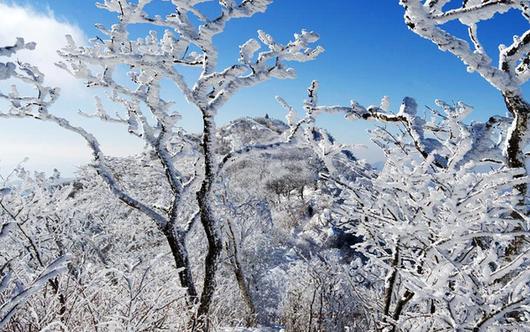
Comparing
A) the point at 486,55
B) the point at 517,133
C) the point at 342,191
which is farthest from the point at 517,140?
the point at 342,191

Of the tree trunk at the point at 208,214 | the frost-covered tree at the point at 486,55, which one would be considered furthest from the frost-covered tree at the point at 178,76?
the frost-covered tree at the point at 486,55

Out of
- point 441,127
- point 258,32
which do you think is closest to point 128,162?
point 258,32

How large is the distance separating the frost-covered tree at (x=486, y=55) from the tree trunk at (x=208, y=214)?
314cm

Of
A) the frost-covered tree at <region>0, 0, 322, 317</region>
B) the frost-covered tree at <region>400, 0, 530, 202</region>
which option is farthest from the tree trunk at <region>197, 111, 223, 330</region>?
the frost-covered tree at <region>400, 0, 530, 202</region>

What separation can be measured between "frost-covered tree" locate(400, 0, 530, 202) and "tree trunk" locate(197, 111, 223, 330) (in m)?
3.14

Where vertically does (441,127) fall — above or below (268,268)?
above

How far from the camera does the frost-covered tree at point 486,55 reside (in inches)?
88.4

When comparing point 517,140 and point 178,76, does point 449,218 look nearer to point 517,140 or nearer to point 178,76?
point 517,140

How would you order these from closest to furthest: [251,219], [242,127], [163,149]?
[163,149] → [251,219] → [242,127]

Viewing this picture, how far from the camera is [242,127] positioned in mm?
33844

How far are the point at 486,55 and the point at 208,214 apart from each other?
12.8 ft

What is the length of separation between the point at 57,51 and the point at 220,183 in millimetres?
10382

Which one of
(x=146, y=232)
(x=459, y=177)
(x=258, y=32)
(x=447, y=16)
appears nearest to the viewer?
(x=447, y=16)

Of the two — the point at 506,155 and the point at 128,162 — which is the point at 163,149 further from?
the point at 128,162
